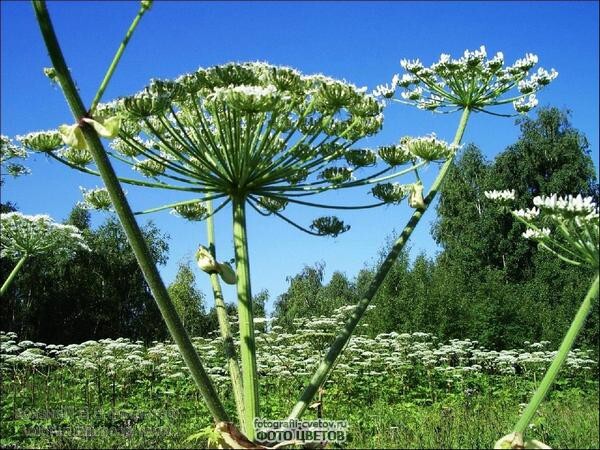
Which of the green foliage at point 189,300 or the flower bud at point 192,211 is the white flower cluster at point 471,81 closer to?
the flower bud at point 192,211

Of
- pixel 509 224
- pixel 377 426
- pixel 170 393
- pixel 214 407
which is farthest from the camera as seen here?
pixel 509 224

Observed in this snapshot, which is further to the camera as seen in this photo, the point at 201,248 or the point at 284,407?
the point at 284,407

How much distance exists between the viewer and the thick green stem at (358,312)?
340 centimetres

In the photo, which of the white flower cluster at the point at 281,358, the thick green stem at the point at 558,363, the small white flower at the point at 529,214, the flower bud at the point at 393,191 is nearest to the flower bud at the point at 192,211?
the flower bud at the point at 393,191

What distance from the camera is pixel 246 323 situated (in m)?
3.45

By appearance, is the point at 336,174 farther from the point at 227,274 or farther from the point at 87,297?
the point at 87,297

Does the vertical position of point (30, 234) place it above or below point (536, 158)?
below

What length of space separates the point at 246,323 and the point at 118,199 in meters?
1.08

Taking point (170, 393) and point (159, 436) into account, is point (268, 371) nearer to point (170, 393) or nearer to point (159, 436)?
point (170, 393)

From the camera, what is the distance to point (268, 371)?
484 inches

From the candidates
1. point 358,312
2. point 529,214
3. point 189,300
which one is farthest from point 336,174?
point 189,300

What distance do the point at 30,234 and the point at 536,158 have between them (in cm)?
3807

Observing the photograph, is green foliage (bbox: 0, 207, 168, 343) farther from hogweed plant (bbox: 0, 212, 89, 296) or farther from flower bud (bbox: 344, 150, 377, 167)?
flower bud (bbox: 344, 150, 377, 167)

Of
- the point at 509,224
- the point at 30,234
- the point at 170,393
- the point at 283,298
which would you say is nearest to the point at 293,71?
the point at 30,234
